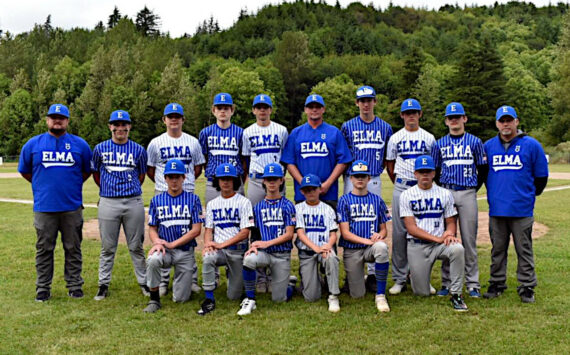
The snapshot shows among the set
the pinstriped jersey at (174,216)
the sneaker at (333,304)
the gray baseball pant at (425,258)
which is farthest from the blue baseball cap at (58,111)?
the gray baseball pant at (425,258)

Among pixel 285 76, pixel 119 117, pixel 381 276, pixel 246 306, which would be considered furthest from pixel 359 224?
pixel 285 76

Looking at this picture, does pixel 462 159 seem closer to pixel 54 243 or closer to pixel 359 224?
pixel 359 224

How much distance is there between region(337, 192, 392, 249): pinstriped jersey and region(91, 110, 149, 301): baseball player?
2.43 meters

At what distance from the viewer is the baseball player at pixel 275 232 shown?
19.6 ft

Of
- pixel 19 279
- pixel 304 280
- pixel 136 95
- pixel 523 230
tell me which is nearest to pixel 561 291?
pixel 523 230

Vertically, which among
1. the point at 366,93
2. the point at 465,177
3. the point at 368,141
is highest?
the point at 366,93

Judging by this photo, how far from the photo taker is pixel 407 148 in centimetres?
639

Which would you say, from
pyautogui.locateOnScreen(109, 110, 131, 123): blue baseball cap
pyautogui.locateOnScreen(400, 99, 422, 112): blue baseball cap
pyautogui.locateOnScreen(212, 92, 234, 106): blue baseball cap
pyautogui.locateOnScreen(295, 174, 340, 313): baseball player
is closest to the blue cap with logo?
pyautogui.locateOnScreen(400, 99, 422, 112): blue baseball cap

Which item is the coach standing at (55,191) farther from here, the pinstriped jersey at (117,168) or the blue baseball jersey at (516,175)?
the blue baseball jersey at (516,175)

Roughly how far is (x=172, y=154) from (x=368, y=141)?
2.40 meters

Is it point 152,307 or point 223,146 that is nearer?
point 152,307

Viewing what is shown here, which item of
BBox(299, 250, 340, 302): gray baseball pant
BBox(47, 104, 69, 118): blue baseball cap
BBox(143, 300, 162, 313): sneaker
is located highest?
BBox(47, 104, 69, 118): blue baseball cap

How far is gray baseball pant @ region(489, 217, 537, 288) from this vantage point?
19.5 feet

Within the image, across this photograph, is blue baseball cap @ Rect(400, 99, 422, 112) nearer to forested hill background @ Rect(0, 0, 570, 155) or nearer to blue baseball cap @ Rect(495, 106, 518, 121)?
blue baseball cap @ Rect(495, 106, 518, 121)
